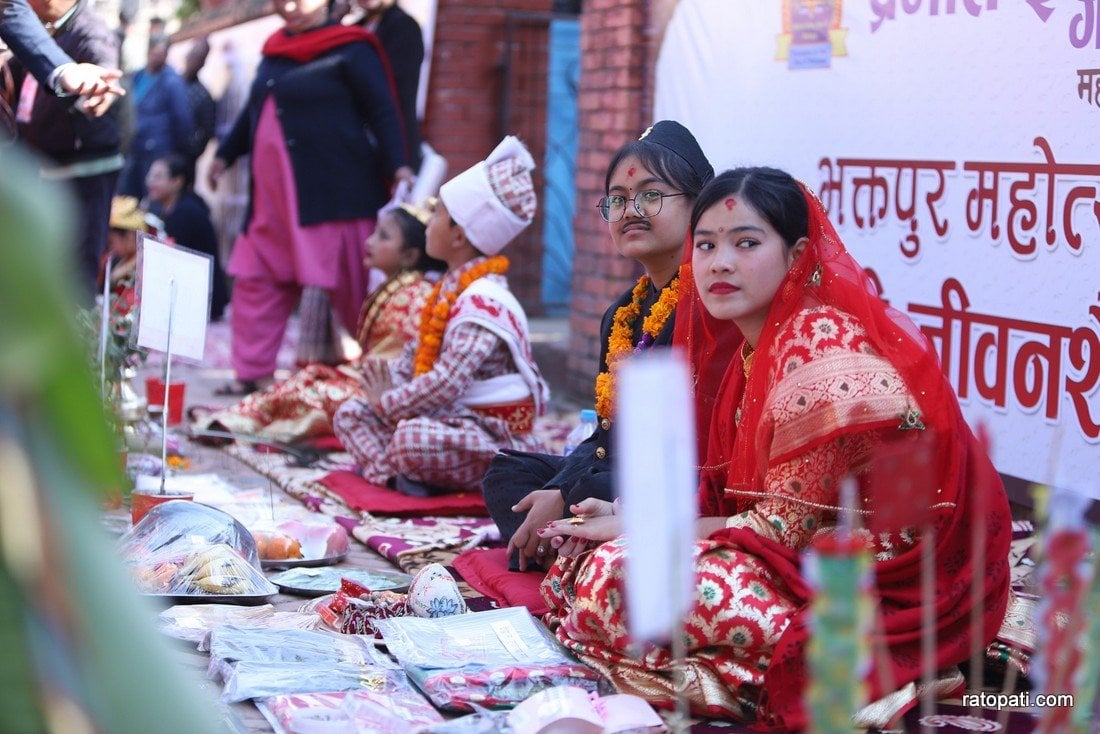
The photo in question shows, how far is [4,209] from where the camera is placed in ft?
3.67

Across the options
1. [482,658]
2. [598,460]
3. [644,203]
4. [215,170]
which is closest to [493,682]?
[482,658]

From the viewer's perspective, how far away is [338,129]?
727 cm

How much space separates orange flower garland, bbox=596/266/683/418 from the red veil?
2.39 feet

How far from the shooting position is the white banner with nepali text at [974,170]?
4289 mm

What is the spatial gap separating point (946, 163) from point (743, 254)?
197cm

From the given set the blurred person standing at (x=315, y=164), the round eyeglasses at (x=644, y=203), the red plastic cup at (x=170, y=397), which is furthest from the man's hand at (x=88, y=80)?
the round eyeglasses at (x=644, y=203)

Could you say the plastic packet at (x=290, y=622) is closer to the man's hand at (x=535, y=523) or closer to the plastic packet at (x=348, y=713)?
the plastic packet at (x=348, y=713)

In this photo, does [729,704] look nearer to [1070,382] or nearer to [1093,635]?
[1093,635]

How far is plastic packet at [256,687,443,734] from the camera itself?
9.05ft

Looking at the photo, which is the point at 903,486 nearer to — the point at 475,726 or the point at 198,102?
the point at 475,726

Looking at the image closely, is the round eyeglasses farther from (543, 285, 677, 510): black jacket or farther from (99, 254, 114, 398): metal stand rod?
(99, 254, 114, 398): metal stand rod

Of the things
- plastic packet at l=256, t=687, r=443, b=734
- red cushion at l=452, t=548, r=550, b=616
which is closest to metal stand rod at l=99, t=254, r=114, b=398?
red cushion at l=452, t=548, r=550, b=616

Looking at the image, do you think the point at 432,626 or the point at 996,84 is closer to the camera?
the point at 432,626

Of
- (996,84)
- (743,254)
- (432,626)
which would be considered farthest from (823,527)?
(996,84)
